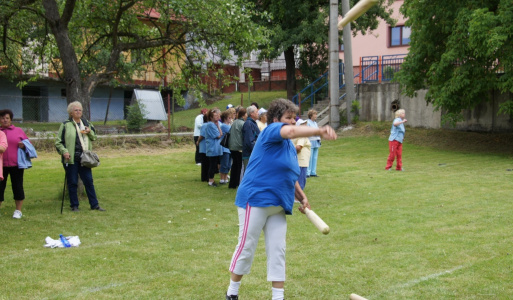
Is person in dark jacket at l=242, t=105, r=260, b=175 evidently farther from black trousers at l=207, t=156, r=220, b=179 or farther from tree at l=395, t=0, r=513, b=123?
tree at l=395, t=0, r=513, b=123

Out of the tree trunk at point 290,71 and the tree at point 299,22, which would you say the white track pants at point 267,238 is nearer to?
the tree at point 299,22

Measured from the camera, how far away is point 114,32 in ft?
40.1

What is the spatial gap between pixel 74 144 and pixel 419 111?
63.6ft

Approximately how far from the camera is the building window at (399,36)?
3807cm

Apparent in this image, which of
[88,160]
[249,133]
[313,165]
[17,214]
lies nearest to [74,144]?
[88,160]

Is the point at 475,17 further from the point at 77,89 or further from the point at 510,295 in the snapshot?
the point at 510,295

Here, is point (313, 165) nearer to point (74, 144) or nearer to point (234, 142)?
point (234, 142)

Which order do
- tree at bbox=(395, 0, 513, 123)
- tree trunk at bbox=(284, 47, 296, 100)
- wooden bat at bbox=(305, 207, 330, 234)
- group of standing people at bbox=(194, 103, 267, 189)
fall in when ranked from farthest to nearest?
tree trunk at bbox=(284, 47, 296, 100)
tree at bbox=(395, 0, 513, 123)
group of standing people at bbox=(194, 103, 267, 189)
wooden bat at bbox=(305, 207, 330, 234)

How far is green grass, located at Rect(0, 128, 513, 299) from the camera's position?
5602 millimetres

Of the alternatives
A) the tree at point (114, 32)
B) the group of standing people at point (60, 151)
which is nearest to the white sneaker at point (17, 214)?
the group of standing people at point (60, 151)

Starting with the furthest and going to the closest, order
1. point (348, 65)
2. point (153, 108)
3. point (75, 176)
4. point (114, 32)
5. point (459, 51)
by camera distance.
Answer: point (153, 108), point (348, 65), point (459, 51), point (114, 32), point (75, 176)

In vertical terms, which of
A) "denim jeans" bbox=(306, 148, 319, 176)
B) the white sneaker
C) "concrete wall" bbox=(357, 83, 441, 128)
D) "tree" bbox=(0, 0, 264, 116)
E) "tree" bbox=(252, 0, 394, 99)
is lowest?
the white sneaker

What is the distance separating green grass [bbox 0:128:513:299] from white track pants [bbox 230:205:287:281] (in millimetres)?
577

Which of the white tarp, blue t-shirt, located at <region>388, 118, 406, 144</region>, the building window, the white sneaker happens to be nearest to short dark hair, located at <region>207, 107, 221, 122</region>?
the white sneaker
